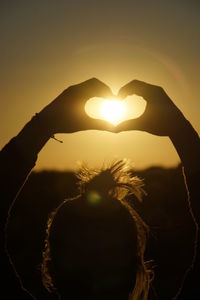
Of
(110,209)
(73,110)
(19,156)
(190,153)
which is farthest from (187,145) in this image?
(19,156)

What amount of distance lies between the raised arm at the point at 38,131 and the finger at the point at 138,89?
0.11 m

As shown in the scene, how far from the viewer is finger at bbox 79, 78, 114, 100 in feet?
14.3

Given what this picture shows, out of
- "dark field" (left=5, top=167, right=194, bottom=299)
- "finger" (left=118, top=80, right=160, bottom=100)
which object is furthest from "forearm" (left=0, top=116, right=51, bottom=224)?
"finger" (left=118, top=80, right=160, bottom=100)

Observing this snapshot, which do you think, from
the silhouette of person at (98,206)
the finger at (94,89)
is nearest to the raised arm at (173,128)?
the silhouette of person at (98,206)

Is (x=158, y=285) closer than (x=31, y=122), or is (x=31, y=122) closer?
(x=31, y=122)

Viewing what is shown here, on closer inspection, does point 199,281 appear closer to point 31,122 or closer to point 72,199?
point 72,199

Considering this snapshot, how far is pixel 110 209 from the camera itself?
13.5ft

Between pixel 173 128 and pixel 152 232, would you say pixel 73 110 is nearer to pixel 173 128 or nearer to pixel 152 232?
pixel 173 128

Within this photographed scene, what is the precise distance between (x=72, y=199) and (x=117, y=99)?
2.51ft

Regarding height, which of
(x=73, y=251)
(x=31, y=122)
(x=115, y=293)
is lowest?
(x=115, y=293)

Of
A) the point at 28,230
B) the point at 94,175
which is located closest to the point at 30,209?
the point at 28,230

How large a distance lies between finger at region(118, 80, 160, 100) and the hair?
0.48m

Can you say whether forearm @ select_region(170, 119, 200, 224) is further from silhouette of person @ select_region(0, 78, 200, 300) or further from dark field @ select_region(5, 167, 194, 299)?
dark field @ select_region(5, 167, 194, 299)

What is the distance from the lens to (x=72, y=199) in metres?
4.19
